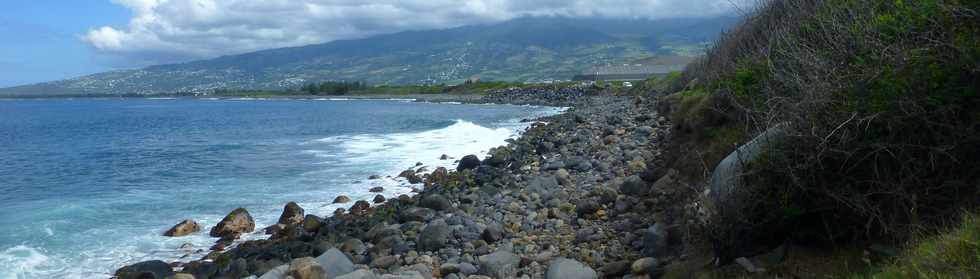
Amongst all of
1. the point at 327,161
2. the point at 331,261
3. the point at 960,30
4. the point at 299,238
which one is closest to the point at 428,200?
the point at 299,238

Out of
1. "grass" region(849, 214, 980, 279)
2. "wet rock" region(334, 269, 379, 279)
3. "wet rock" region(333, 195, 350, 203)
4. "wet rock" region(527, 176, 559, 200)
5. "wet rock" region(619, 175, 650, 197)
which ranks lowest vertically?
"wet rock" region(333, 195, 350, 203)

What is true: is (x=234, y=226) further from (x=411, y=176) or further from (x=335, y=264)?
(x=411, y=176)

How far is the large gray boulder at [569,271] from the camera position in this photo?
22.6ft

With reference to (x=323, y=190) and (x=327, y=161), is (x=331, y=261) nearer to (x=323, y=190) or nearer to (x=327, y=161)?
(x=323, y=190)

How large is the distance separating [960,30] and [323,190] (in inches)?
589

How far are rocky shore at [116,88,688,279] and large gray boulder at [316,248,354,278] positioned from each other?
0.06 ft

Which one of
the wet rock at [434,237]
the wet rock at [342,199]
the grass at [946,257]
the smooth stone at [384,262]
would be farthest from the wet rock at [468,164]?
the grass at [946,257]

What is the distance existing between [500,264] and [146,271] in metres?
5.94

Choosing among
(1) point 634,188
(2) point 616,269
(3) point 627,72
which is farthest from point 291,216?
(3) point 627,72

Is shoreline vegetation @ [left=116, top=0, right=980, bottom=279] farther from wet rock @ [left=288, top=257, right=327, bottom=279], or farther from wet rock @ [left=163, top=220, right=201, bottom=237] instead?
wet rock @ [left=163, top=220, right=201, bottom=237]

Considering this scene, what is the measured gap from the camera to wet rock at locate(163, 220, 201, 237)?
13462 millimetres

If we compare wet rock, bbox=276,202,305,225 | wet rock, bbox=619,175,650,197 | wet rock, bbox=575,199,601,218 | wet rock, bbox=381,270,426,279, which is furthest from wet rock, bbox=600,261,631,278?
wet rock, bbox=276,202,305,225

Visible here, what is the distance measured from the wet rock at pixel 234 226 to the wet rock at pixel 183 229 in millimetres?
439

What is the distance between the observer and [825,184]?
5.17 metres
